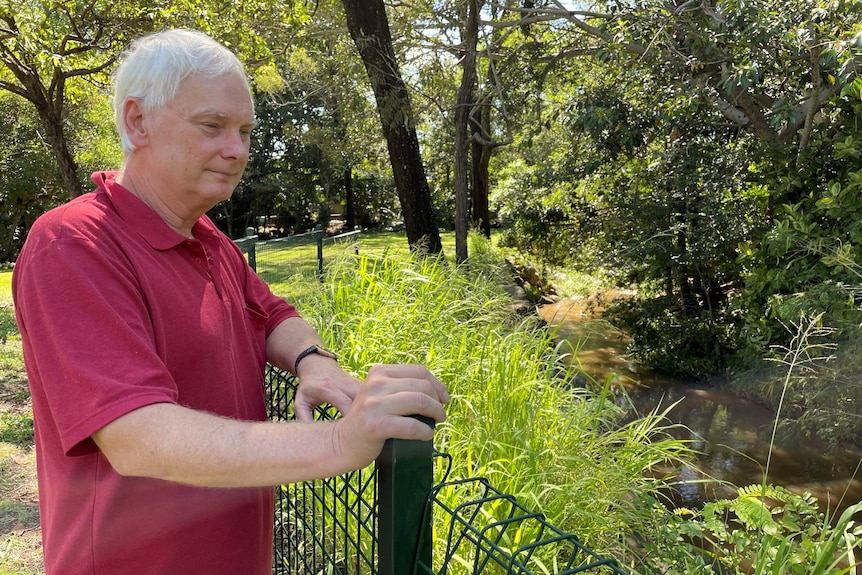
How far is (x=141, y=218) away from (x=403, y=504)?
766 mm

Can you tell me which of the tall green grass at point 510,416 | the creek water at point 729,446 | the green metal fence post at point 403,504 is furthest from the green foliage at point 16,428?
the green metal fence post at point 403,504

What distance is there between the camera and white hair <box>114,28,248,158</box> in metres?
1.23

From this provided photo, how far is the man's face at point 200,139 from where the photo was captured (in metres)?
1.25

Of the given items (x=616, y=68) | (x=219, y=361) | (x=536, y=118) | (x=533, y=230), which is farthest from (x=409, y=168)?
(x=533, y=230)

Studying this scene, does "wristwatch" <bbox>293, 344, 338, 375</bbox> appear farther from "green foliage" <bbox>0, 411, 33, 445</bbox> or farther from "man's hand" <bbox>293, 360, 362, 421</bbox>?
"green foliage" <bbox>0, 411, 33, 445</bbox>

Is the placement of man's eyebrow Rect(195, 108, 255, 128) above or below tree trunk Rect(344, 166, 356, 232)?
above

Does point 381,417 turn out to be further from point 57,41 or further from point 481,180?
point 481,180

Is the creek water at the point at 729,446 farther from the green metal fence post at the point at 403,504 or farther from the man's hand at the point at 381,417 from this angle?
the man's hand at the point at 381,417

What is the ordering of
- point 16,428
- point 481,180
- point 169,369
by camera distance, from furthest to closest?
1. point 481,180
2. point 16,428
3. point 169,369

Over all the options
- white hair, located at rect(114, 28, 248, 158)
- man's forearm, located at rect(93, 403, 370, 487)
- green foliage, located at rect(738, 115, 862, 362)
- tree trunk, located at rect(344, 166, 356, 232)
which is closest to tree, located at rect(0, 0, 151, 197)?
white hair, located at rect(114, 28, 248, 158)

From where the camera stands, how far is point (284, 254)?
732 centimetres

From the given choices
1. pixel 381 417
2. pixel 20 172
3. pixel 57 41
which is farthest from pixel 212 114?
pixel 20 172

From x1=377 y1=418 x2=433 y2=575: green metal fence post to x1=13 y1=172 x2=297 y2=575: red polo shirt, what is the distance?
35cm

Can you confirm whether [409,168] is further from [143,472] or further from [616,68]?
[143,472]
